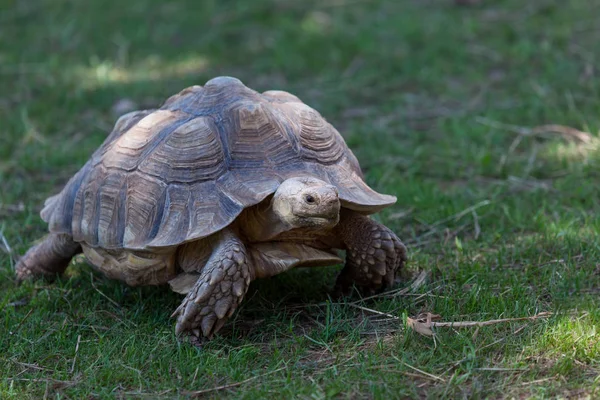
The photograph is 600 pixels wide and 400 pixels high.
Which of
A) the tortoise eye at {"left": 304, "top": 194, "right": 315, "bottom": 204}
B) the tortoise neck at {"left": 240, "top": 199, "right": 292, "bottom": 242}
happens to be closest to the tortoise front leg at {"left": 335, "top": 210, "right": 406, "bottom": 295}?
the tortoise neck at {"left": 240, "top": 199, "right": 292, "bottom": 242}

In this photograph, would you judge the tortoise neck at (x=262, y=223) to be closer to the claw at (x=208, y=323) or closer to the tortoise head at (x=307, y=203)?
the tortoise head at (x=307, y=203)

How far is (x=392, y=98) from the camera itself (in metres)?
6.18

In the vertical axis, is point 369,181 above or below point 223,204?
below

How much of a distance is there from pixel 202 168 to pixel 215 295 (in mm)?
497

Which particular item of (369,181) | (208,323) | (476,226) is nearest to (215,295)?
(208,323)

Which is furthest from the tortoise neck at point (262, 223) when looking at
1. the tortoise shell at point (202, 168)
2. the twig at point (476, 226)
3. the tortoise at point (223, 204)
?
the twig at point (476, 226)

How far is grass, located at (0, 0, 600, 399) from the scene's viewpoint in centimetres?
280

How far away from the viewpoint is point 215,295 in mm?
2996

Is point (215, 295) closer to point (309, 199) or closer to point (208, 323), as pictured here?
point (208, 323)

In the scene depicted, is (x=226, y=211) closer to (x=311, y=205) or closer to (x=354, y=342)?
(x=311, y=205)

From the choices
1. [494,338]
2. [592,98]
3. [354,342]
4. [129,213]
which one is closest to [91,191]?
[129,213]

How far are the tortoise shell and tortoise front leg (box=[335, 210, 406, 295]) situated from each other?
79mm

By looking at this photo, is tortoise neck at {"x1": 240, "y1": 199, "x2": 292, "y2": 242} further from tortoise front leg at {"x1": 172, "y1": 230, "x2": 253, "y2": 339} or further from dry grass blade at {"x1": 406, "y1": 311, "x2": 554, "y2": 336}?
dry grass blade at {"x1": 406, "y1": 311, "x2": 554, "y2": 336}

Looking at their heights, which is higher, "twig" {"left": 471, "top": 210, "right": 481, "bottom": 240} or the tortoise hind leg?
the tortoise hind leg
